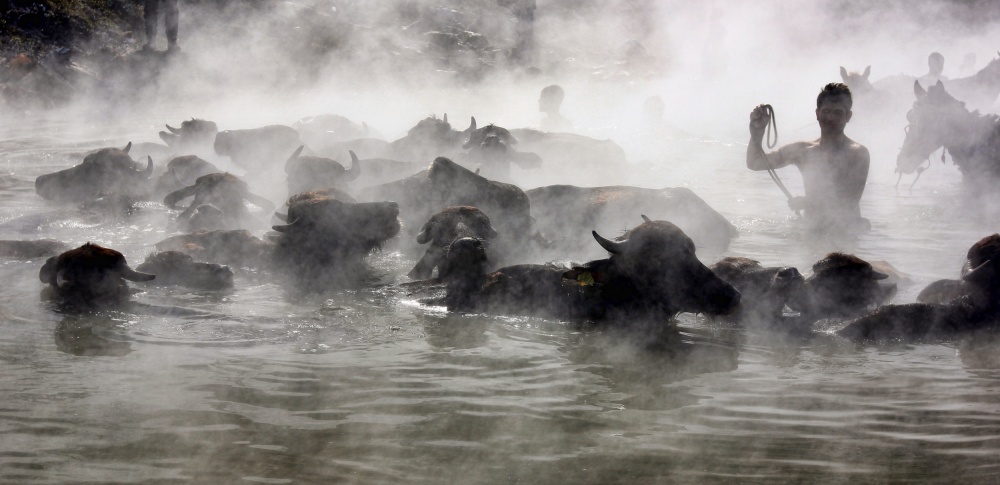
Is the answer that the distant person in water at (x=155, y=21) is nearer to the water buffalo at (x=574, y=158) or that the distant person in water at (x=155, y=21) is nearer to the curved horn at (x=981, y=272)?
the water buffalo at (x=574, y=158)

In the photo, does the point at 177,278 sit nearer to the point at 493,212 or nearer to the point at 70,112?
the point at 493,212

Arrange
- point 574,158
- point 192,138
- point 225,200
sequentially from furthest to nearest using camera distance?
point 192,138
point 574,158
point 225,200

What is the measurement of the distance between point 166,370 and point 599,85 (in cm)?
2192

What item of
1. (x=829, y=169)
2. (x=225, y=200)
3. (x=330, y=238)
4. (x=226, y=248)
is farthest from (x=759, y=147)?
(x=225, y=200)

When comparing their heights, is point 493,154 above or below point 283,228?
above

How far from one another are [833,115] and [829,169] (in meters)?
0.58

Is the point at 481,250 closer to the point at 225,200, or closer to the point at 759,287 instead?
the point at 759,287

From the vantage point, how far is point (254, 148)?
10883mm

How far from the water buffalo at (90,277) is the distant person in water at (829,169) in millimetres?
5242

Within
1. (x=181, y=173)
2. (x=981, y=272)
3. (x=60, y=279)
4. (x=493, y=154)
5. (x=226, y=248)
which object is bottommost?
(x=60, y=279)

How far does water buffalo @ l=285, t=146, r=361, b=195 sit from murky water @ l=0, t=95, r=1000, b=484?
87.5 inches

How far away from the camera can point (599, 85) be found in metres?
25.6

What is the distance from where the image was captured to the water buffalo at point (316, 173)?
347 inches

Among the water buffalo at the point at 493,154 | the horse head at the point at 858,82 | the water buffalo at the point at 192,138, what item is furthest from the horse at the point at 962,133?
the water buffalo at the point at 192,138
